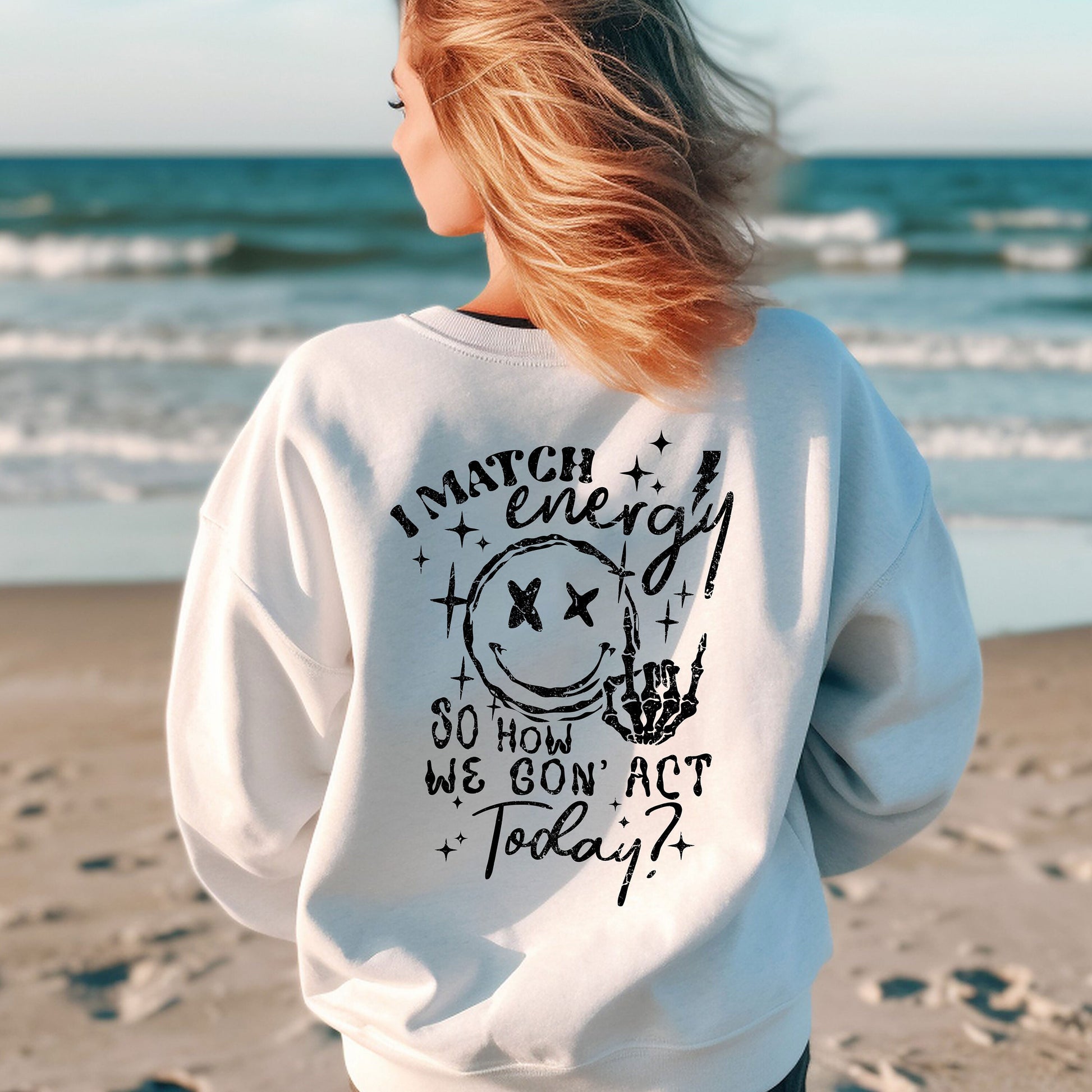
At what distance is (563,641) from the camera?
4.00ft

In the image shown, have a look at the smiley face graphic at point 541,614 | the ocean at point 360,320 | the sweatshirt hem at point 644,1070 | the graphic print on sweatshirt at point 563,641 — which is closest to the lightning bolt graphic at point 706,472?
the graphic print on sweatshirt at point 563,641

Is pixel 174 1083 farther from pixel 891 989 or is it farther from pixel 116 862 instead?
pixel 891 989

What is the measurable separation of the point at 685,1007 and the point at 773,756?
0.88 ft

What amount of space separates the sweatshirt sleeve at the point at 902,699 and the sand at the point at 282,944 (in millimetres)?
1429

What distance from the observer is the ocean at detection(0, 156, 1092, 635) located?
19.7 feet

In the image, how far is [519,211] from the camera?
1.15m

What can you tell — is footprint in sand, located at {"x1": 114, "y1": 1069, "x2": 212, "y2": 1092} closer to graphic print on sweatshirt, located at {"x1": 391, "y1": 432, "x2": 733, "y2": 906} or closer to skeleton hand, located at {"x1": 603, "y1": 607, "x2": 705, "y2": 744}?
graphic print on sweatshirt, located at {"x1": 391, "y1": 432, "x2": 733, "y2": 906}

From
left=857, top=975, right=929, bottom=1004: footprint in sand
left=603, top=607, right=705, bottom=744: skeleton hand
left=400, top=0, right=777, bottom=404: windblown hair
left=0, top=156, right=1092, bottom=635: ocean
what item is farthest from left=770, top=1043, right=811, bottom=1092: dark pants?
left=857, top=975, right=929, bottom=1004: footprint in sand

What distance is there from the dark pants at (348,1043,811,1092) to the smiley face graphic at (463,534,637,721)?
529 millimetres

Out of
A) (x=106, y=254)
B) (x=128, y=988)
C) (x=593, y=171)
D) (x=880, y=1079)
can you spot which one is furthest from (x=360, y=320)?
(x=106, y=254)

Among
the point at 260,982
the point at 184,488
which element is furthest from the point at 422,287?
the point at 260,982

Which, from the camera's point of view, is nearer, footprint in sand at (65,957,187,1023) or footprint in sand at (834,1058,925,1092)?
footprint in sand at (834,1058,925,1092)

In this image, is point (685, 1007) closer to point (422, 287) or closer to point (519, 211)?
point (519, 211)

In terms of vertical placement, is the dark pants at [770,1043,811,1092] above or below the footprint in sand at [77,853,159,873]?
above
